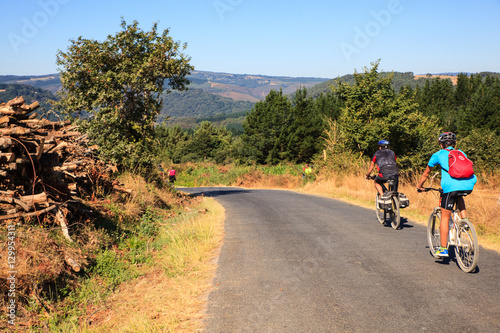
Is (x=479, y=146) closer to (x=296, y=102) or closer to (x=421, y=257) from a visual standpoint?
(x=296, y=102)

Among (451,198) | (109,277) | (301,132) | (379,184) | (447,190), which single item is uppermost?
(447,190)

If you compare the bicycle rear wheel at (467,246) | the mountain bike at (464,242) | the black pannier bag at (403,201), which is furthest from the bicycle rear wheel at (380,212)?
the bicycle rear wheel at (467,246)

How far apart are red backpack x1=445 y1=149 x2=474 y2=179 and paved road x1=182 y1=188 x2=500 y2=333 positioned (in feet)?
4.91

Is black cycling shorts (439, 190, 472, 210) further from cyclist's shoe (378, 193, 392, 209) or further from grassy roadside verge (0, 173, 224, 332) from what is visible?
grassy roadside verge (0, 173, 224, 332)

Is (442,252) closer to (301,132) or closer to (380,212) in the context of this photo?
(380,212)

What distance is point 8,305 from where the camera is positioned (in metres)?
5.06

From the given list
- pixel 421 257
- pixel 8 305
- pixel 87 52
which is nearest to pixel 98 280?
pixel 8 305

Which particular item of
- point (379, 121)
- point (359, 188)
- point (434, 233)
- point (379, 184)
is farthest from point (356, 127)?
point (434, 233)

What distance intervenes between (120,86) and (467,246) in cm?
1543

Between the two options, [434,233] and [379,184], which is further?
[379,184]

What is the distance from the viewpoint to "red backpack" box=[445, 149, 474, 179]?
5.81 m

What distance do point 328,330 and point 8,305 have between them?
4.36 meters

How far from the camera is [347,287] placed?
200 inches

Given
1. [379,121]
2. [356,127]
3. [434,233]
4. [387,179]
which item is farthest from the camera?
[356,127]
